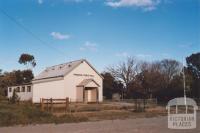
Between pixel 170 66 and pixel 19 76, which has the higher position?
pixel 170 66

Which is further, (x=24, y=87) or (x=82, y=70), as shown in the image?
(x=24, y=87)

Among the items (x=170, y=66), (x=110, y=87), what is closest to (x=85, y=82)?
(x=110, y=87)

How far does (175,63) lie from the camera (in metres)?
75.7

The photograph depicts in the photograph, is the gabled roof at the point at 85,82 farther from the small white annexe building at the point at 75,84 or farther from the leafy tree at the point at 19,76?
the leafy tree at the point at 19,76

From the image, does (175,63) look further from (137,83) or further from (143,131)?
(143,131)

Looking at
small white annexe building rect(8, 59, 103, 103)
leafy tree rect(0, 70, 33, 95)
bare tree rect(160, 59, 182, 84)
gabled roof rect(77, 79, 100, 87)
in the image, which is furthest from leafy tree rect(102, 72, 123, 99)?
leafy tree rect(0, 70, 33, 95)

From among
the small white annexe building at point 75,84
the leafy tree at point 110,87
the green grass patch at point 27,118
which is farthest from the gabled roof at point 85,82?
the green grass patch at point 27,118

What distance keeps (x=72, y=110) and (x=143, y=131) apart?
41.0ft

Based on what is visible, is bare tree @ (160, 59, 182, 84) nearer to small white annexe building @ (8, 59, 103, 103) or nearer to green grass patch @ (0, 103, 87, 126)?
small white annexe building @ (8, 59, 103, 103)

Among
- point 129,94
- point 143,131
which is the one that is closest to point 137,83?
point 129,94

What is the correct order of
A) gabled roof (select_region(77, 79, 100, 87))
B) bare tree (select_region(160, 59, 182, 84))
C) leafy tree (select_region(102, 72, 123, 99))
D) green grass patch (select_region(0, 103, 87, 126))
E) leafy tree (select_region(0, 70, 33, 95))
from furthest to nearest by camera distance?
leafy tree (select_region(0, 70, 33, 95)) → bare tree (select_region(160, 59, 182, 84)) → leafy tree (select_region(102, 72, 123, 99)) → gabled roof (select_region(77, 79, 100, 87)) → green grass patch (select_region(0, 103, 87, 126))

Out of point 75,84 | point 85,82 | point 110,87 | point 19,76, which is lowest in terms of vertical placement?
point 110,87

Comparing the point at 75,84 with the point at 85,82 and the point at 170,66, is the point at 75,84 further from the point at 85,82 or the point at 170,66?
the point at 170,66

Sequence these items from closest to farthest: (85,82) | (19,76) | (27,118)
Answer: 1. (27,118)
2. (85,82)
3. (19,76)
